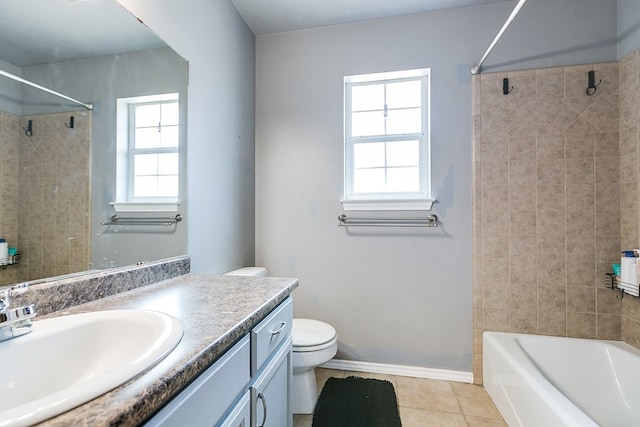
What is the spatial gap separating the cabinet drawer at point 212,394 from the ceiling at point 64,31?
3.28 ft

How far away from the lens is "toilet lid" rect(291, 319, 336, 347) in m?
1.59

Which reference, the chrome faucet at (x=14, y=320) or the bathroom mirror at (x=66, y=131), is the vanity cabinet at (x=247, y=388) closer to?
the chrome faucet at (x=14, y=320)

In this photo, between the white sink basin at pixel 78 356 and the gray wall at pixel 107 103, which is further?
the gray wall at pixel 107 103

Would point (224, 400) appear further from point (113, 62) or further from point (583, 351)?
point (583, 351)

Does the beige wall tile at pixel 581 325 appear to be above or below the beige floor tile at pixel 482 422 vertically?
above

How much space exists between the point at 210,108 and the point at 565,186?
88.8 inches

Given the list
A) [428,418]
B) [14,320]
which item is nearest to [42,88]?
[14,320]

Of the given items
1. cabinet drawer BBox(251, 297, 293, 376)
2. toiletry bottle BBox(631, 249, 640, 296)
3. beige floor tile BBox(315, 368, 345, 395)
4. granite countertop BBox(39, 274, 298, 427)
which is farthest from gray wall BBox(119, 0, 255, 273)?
toiletry bottle BBox(631, 249, 640, 296)

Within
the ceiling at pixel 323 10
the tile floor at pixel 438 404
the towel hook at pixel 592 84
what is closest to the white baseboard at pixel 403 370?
the tile floor at pixel 438 404

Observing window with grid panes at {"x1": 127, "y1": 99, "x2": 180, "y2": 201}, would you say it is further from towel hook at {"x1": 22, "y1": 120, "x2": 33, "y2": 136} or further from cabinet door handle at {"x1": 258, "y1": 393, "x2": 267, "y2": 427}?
cabinet door handle at {"x1": 258, "y1": 393, "x2": 267, "y2": 427}

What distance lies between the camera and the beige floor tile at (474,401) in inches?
64.6

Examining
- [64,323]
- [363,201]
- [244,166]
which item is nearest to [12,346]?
[64,323]

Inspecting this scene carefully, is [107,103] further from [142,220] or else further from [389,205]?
[389,205]

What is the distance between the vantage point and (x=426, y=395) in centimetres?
179
